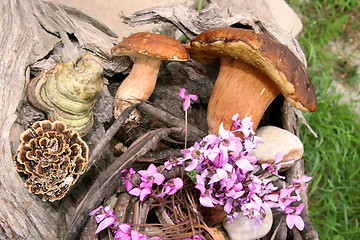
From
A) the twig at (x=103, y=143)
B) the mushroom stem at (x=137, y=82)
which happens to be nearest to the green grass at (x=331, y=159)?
the mushroom stem at (x=137, y=82)

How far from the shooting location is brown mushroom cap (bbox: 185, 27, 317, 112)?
1.53 metres

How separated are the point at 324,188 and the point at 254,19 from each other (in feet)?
6.47

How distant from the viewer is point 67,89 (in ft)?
5.29

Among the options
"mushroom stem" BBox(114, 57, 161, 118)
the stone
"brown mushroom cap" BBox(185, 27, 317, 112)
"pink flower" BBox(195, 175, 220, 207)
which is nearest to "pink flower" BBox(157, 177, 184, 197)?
"pink flower" BBox(195, 175, 220, 207)

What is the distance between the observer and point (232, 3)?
225 cm

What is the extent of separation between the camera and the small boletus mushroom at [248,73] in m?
1.55

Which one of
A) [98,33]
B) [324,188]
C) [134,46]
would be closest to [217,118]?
[134,46]

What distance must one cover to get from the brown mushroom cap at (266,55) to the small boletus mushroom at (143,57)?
16 centimetres

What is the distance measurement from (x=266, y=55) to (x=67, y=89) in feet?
3.37

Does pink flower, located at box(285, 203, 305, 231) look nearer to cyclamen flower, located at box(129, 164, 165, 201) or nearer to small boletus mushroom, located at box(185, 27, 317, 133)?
small boletus mushroom, located at box(185, 27, 317, 133)

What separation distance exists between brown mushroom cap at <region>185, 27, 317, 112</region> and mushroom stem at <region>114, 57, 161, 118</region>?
32cm

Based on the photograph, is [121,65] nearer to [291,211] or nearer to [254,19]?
[254,19]

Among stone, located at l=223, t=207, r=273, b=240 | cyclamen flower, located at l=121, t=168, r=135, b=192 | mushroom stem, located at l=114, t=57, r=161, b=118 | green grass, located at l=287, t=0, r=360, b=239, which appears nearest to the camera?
cyclamen flower, located at l=121, t=168, r=135, b=192

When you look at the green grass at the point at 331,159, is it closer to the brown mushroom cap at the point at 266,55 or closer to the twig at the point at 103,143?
the brown mushroom cap at the point at 266,55
